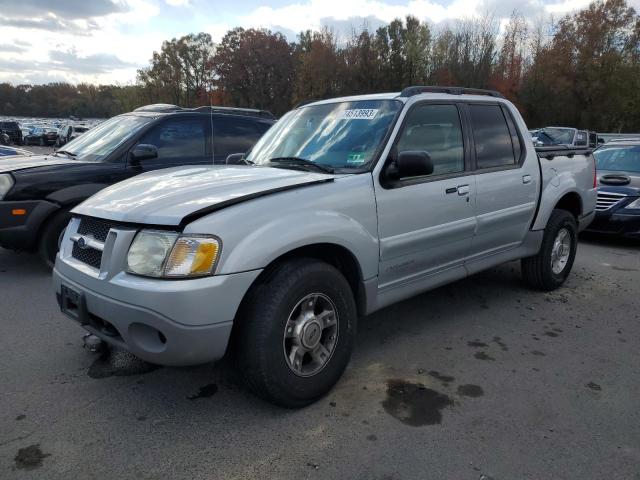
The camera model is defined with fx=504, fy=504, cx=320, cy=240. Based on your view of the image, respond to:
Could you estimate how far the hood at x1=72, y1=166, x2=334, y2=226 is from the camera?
104 inches

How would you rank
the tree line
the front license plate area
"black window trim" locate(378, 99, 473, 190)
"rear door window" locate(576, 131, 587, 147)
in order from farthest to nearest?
the tree line → "rear door window" locate(576, 131, 587, 147) → "black window trim" locate(378, 99, 473, 190) → the front license plate area

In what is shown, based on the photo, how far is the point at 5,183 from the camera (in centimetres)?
521

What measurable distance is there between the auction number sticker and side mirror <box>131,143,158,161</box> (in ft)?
9.03

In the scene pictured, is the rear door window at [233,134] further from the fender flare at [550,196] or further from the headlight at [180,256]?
the headlight at [180,256]

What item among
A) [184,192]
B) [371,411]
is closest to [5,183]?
[184,192]


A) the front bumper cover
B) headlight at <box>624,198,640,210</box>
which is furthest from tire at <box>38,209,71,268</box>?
headlight at <box>624,198,640,210</box>

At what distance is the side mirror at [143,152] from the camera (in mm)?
5641

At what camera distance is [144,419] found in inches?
112

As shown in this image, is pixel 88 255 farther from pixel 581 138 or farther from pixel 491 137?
pixel 581 138

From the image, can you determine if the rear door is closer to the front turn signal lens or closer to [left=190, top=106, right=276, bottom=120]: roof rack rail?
the front turn signal lens

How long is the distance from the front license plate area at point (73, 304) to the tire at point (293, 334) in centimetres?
88

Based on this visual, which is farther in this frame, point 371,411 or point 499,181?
point 499,181

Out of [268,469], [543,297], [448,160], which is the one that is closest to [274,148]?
[448,160]

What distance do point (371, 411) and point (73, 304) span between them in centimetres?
185
